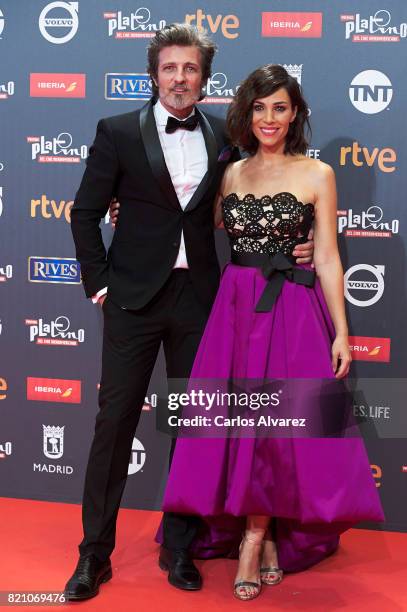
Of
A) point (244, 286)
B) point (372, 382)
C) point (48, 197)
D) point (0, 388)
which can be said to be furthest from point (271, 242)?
point (0, 388)

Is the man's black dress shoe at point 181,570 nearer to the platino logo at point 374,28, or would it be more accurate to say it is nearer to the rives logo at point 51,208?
the rives logo at point 51,208

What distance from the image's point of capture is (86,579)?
297cm

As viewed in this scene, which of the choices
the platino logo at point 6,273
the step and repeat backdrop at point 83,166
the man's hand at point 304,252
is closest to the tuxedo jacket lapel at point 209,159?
the man's hand at point 304,252

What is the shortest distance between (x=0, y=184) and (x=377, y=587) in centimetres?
227

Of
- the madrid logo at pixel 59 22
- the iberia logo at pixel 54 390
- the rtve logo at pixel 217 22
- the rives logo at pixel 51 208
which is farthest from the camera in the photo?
the iberia logo at pixel 54 390

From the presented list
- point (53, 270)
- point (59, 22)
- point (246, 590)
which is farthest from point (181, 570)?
point (59, 22)

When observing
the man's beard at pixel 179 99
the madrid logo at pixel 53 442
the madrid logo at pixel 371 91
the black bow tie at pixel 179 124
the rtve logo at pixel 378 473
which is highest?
the madrid logo at pixel 371 91

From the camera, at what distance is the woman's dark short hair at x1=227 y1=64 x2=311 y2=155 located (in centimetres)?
291

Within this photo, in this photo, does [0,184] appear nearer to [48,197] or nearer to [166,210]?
[48,197]

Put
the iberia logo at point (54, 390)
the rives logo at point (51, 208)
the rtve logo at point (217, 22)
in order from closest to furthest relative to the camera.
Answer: the rtve logo at point (217, 22), the rives logo at point (51, 208), the iberia logo at point (54, 390)

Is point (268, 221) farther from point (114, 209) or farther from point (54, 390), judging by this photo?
point (54, 390)

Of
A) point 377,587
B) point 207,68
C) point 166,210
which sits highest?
point 207,68

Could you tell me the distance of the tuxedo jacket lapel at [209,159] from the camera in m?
2.95

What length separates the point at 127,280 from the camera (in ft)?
9.85
